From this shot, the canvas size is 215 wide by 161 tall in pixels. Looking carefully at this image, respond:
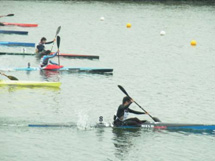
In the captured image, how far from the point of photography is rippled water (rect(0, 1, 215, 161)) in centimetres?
2770

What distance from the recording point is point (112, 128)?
97.9ft

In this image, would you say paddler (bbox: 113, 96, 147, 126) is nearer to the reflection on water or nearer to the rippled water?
the reflection on water

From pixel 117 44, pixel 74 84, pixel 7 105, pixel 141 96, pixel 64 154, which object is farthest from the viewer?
pixel 117 44

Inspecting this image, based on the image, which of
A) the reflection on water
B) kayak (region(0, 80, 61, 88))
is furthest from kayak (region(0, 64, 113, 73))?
the reflection on water

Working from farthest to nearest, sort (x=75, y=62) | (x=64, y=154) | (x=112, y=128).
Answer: (x=75, y=62)
(x=112, y=128)
(x=64, y=154)

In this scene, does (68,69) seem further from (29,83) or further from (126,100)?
(126,100)

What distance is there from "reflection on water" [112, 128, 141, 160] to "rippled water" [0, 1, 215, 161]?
0.04 meters

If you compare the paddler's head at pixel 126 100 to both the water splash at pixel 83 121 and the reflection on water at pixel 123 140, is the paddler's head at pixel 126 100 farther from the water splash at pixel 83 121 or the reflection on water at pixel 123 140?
the water splash at pixel 83 121

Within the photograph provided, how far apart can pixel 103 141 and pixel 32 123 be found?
13.4 ft

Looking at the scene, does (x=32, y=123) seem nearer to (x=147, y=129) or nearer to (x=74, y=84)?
(x=147, y=129)

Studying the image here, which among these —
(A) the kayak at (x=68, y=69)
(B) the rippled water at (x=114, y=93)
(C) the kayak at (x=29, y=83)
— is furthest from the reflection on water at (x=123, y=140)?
(A) the kayak at (x=68, y=69)

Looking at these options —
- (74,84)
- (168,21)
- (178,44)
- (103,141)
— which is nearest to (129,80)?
(74,84)

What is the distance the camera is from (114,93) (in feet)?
127

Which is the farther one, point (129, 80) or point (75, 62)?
point (75, 62)
